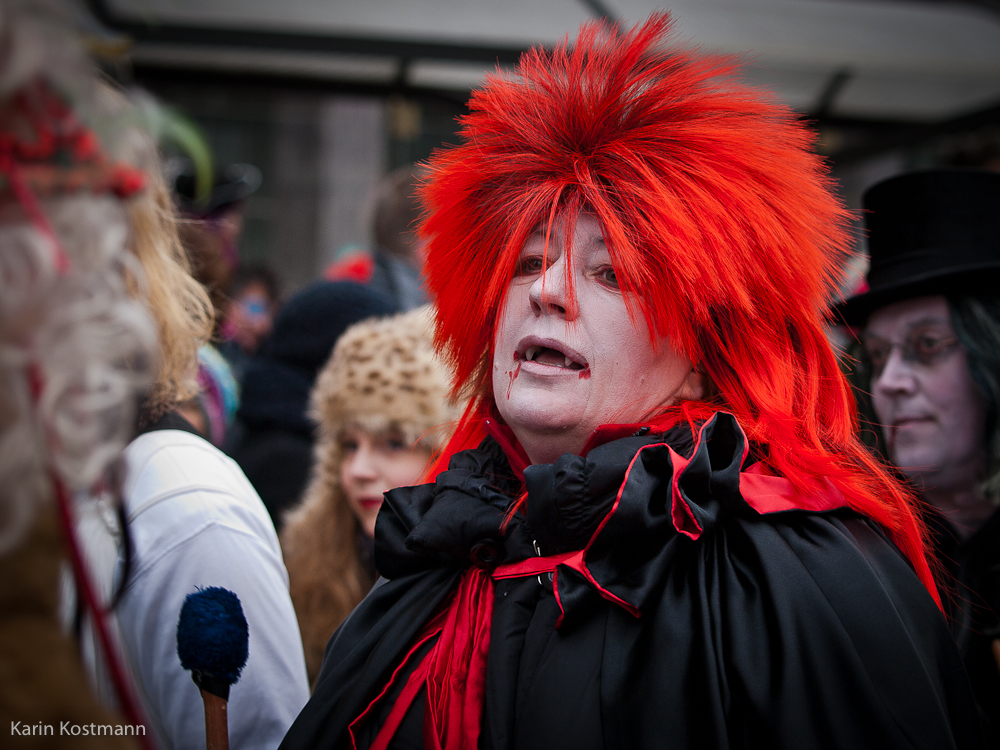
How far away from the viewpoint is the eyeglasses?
7.66 ft

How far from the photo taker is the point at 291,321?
3352 mm

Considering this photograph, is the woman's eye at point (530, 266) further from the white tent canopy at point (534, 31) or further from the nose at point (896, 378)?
the white tent canopy at point (534, 31)

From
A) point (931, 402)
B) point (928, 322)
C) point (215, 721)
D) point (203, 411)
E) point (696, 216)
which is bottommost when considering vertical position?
point (215, 721)

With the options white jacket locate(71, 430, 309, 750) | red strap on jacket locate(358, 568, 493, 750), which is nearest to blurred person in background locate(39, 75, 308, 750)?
white jacket locate(71, 430, 309, 750)

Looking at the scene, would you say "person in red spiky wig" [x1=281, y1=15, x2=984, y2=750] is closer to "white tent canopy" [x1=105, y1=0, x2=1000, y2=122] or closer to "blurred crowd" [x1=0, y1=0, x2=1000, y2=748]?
"blurred crowd" [x1=0, y1=0, x2=1000, y2=748]

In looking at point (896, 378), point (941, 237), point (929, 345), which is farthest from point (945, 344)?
point (941, 237)

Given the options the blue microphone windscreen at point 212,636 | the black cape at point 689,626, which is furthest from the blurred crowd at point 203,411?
the black cape at point 689,626

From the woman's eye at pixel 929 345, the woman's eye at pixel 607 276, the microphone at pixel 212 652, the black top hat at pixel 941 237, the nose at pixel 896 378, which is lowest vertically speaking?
the microphone at pixel 212 652

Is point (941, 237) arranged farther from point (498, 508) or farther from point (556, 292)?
point (498, 508)

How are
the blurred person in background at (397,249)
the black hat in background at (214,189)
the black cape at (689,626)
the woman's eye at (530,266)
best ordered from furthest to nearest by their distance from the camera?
the black hat in background at (214,189), the blurred person in background at (397,249), the woman's eye at (530,266), the black cape at (689,626)

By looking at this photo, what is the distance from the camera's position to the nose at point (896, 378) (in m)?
2.34

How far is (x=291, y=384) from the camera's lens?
329 cm

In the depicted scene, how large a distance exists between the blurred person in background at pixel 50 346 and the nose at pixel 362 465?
5.77ft

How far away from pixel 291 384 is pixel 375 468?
0.88 metres
